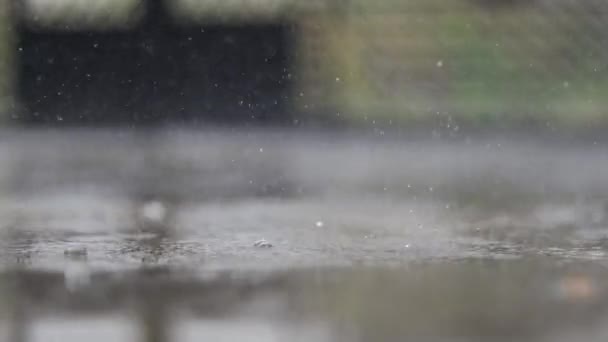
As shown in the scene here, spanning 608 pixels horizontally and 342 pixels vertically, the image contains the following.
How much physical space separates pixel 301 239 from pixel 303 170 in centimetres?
227

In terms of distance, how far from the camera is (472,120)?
7.94m

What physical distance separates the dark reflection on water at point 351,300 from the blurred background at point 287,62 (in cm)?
430

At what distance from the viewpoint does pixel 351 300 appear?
3.03 metres

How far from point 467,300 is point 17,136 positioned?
201 inches

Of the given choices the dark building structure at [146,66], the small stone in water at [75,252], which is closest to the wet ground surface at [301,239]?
the small stone in water at [75,252]

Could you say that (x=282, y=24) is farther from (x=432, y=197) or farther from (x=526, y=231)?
(x=526, y=231)

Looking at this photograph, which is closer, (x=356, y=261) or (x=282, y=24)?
(x=356, y=261)

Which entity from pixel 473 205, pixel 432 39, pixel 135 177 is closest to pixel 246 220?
pixel 473 205

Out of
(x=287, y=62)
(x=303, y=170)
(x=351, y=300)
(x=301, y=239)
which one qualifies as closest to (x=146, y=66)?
(x=287, y=62)

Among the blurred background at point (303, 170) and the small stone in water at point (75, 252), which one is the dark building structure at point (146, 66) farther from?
the small stone in water at point (75, 252)

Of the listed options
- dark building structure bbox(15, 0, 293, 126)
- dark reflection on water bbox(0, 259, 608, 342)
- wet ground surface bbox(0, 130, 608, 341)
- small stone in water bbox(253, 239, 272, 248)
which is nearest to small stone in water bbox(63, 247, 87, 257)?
wet ground surface bbox(0, 130, 608, 341)

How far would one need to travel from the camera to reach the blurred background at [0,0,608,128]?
7.68m

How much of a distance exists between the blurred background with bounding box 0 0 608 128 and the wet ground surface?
35cm

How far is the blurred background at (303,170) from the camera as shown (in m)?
2.95
